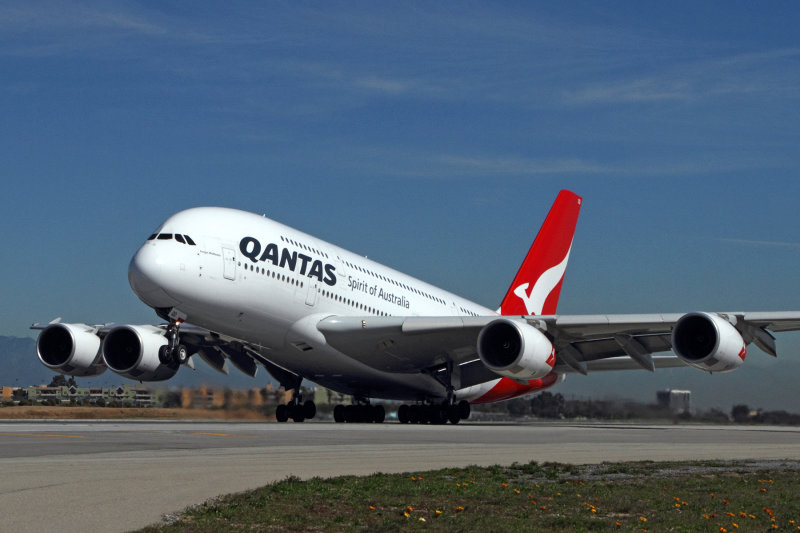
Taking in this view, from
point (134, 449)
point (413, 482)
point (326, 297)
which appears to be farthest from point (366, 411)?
point (413, 482)

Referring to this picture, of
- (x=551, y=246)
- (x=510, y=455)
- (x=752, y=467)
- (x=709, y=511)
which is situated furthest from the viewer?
(x=551, y=246)

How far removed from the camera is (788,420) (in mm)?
37625

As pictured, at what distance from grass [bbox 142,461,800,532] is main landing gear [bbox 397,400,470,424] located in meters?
18.8

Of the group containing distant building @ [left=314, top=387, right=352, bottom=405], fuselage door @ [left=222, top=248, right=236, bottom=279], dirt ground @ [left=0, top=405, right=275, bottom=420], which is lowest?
dirt ground @ [left=0, top=405, right=275, bottom=420]

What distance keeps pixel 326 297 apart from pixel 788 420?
1974 cm

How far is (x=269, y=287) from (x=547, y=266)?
16.5 meters

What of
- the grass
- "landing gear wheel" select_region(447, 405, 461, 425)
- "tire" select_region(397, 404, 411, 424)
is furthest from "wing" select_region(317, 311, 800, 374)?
the grass

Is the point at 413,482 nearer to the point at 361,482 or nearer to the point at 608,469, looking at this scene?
the point at 361,482

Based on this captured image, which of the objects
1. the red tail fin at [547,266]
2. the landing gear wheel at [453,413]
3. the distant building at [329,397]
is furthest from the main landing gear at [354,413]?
the red tail fin at [547,266]

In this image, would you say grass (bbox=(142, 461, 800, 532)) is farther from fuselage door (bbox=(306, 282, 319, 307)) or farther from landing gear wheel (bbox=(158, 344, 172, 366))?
fuselage door (bbox=(306, 282, 319, 307))

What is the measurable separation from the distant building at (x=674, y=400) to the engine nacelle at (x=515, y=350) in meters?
9.09

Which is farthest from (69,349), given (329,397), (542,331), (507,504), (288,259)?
(507,504)

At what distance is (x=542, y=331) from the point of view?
28.3 m

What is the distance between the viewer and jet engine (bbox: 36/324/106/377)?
3078 centimetres
